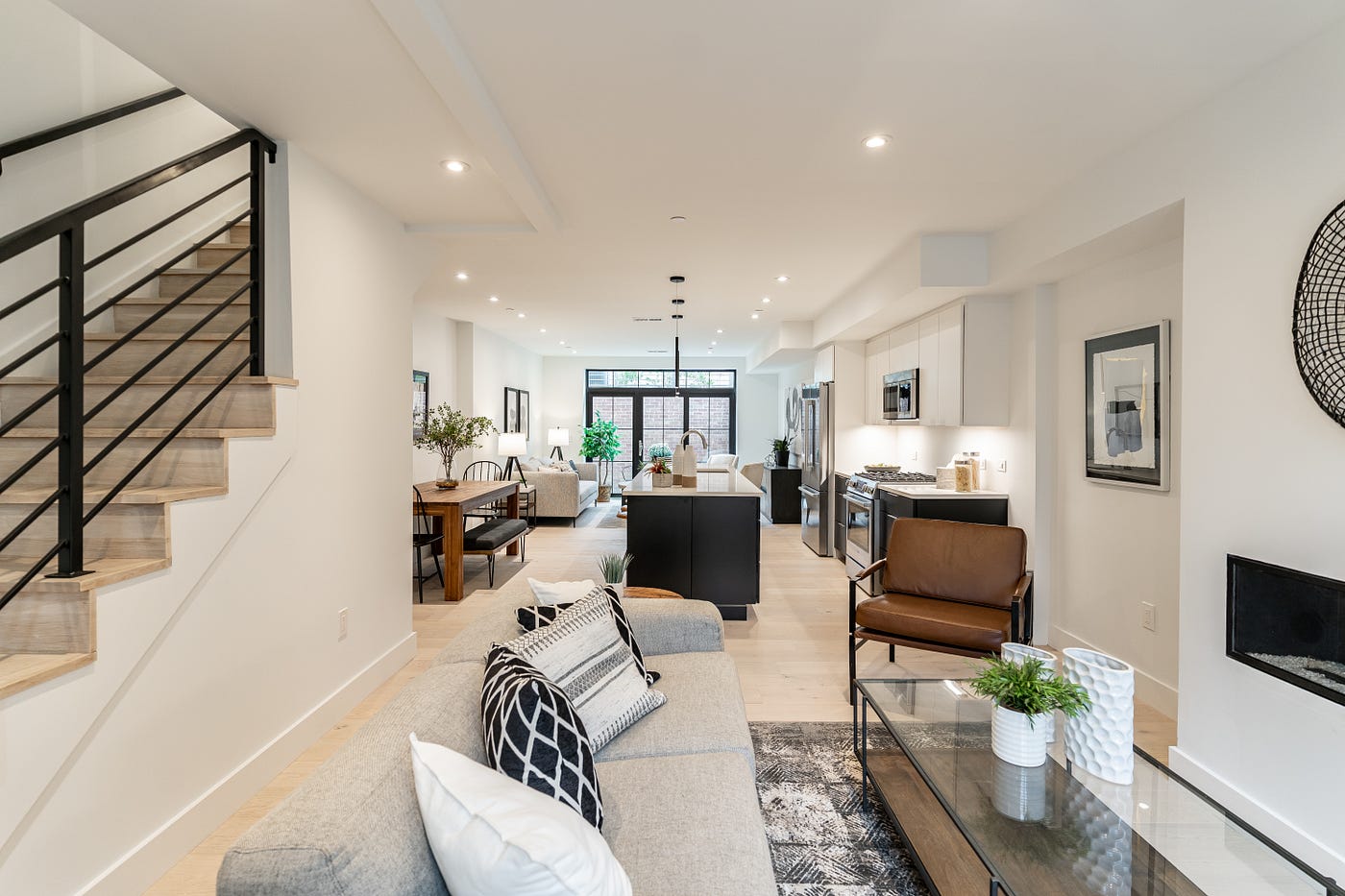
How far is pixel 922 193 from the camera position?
3.22 m

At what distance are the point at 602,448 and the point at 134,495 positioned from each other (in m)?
9.16

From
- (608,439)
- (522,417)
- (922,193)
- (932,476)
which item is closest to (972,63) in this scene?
(922,193)

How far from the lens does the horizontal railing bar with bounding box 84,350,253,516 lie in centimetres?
185

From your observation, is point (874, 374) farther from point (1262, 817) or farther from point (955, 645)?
point (1262, 817)

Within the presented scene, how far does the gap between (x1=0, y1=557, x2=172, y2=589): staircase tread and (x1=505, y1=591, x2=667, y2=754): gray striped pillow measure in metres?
1.07

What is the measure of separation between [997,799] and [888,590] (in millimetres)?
1827

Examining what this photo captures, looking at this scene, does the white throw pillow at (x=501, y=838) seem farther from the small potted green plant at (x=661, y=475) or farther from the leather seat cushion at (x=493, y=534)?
the leather seat cushion at (x=493, y=534)

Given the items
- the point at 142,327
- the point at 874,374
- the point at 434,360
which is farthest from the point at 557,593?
the point at 434,360

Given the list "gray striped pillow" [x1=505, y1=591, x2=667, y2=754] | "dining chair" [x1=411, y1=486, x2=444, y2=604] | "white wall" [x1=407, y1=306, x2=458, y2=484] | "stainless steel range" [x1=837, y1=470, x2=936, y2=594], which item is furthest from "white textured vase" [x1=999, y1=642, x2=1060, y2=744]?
"white wall" [x1=407, y1=306, x2=458, y2=484]

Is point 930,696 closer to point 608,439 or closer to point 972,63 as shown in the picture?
point 972,63

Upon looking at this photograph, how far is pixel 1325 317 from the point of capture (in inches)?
73.9

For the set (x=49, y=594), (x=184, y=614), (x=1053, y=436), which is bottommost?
(x=184, y=614)

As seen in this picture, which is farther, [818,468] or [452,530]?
[818,468]

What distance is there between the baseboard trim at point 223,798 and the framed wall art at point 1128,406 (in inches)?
154
